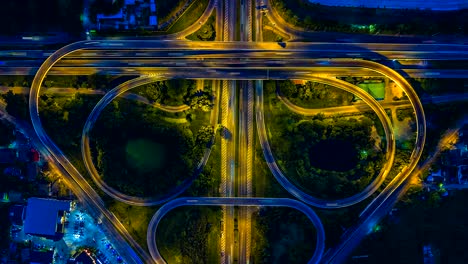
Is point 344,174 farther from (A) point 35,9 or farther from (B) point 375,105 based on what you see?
(A) point 35,9

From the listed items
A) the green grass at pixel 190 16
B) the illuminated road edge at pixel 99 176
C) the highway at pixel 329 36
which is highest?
the green grass at pixel 190 16

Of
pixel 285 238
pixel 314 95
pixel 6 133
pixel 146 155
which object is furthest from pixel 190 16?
pixel 285 238

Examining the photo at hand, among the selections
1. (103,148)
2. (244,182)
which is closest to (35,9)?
(103,148)

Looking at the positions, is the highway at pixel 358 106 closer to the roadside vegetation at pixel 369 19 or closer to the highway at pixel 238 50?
the highway at pixel 238 50

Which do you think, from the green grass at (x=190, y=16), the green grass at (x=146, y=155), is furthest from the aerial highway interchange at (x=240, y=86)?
the green grass at (x=146, y=155)

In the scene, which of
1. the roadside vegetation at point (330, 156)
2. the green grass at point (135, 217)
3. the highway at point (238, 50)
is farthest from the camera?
the green grass at point (135, 217)

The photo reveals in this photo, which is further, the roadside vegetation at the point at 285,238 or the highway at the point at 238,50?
the highway at the point at 238,50
